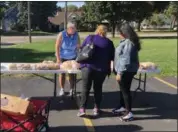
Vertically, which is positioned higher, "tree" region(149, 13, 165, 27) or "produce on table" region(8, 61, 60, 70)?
"produce on table" region(8, 61, 60, 70)

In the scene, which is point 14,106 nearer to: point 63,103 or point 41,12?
point 63,103

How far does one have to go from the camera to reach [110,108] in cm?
830

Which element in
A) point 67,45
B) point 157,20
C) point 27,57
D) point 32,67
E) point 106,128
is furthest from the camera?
point 157,20

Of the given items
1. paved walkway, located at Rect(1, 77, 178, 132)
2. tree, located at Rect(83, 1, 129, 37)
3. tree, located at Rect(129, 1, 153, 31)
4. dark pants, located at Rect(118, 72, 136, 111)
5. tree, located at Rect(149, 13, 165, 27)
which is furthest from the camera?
tree, located at Rect(149, 13, 165, 27)

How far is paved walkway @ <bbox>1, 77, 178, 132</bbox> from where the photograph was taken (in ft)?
23.0

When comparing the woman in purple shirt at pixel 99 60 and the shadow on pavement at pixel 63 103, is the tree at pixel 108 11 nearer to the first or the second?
the shadow on pavement at pixel 63 103

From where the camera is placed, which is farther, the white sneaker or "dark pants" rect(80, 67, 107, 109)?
the white sneaker

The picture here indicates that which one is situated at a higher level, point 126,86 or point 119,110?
point 126,86

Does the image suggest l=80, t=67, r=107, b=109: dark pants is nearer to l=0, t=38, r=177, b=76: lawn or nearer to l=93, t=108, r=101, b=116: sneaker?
l=93, t=108, r=101, b=116: sneaker

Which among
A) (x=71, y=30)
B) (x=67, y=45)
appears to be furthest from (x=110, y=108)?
(x=71, y=30)

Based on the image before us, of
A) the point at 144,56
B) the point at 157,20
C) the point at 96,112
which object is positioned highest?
the point at 96,112

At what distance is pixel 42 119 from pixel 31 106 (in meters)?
0.39

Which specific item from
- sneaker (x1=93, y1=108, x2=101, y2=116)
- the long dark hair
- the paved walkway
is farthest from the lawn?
the long dark hair

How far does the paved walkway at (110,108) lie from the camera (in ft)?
23.0
